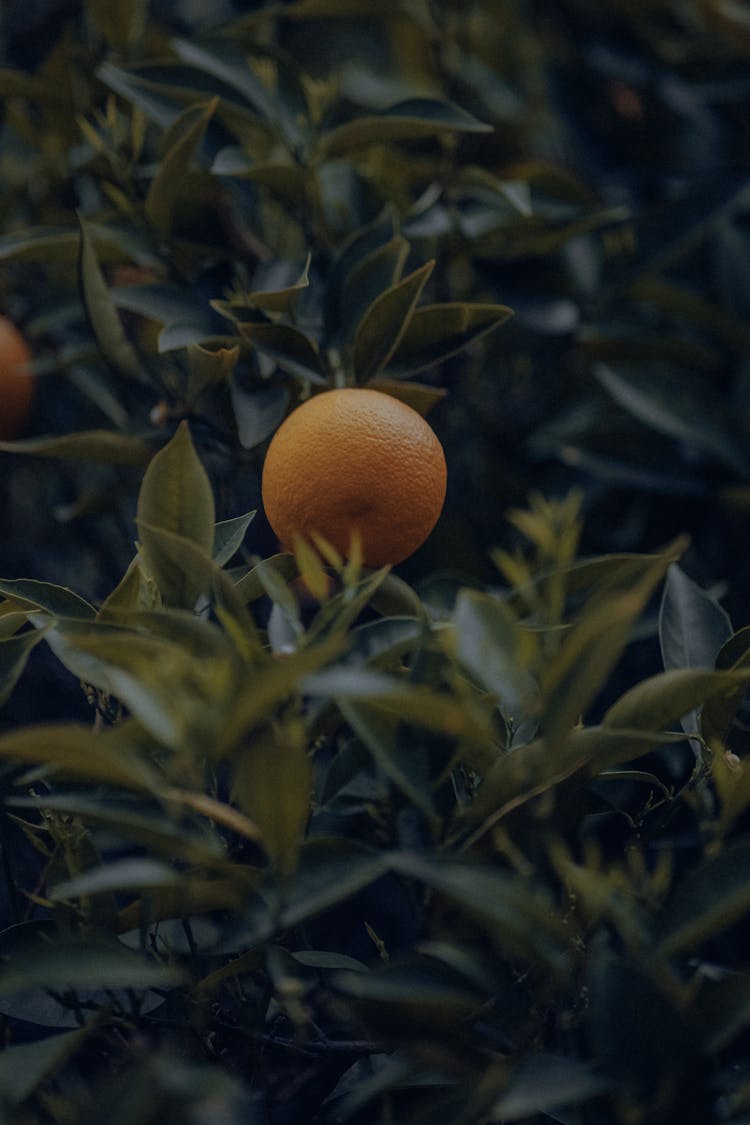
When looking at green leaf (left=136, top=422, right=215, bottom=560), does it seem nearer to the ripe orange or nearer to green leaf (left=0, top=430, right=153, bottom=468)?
the ripe orange

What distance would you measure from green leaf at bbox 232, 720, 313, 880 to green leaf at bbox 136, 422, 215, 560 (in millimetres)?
259

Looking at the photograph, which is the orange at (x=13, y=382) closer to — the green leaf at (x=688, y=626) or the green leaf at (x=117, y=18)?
the green leaf at (x=117, y=18)

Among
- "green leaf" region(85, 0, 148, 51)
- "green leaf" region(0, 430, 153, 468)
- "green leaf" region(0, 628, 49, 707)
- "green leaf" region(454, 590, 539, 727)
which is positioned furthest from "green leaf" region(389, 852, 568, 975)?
"green leaf" region(85, 0, 148, 51)

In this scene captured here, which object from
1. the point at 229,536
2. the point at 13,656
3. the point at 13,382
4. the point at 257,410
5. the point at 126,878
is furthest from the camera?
the point at 13,382

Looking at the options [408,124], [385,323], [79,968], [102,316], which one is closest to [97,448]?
[102,316]

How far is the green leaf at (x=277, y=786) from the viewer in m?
0.69

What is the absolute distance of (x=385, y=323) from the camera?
104 centimetres

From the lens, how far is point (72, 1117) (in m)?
0.66

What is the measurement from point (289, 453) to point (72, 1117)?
0.55 m

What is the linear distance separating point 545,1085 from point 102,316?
88cm

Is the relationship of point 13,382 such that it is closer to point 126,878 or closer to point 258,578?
point 258,578

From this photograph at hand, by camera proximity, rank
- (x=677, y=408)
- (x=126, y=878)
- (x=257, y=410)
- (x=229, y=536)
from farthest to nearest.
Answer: (x=677, y=408), (x=257, y=410), (x=229, y=536), (x=126, y=878)

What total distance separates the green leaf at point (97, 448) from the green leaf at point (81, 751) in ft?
1.63

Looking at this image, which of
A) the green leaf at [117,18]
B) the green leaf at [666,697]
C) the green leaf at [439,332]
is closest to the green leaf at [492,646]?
the green leaf at [666,697]
